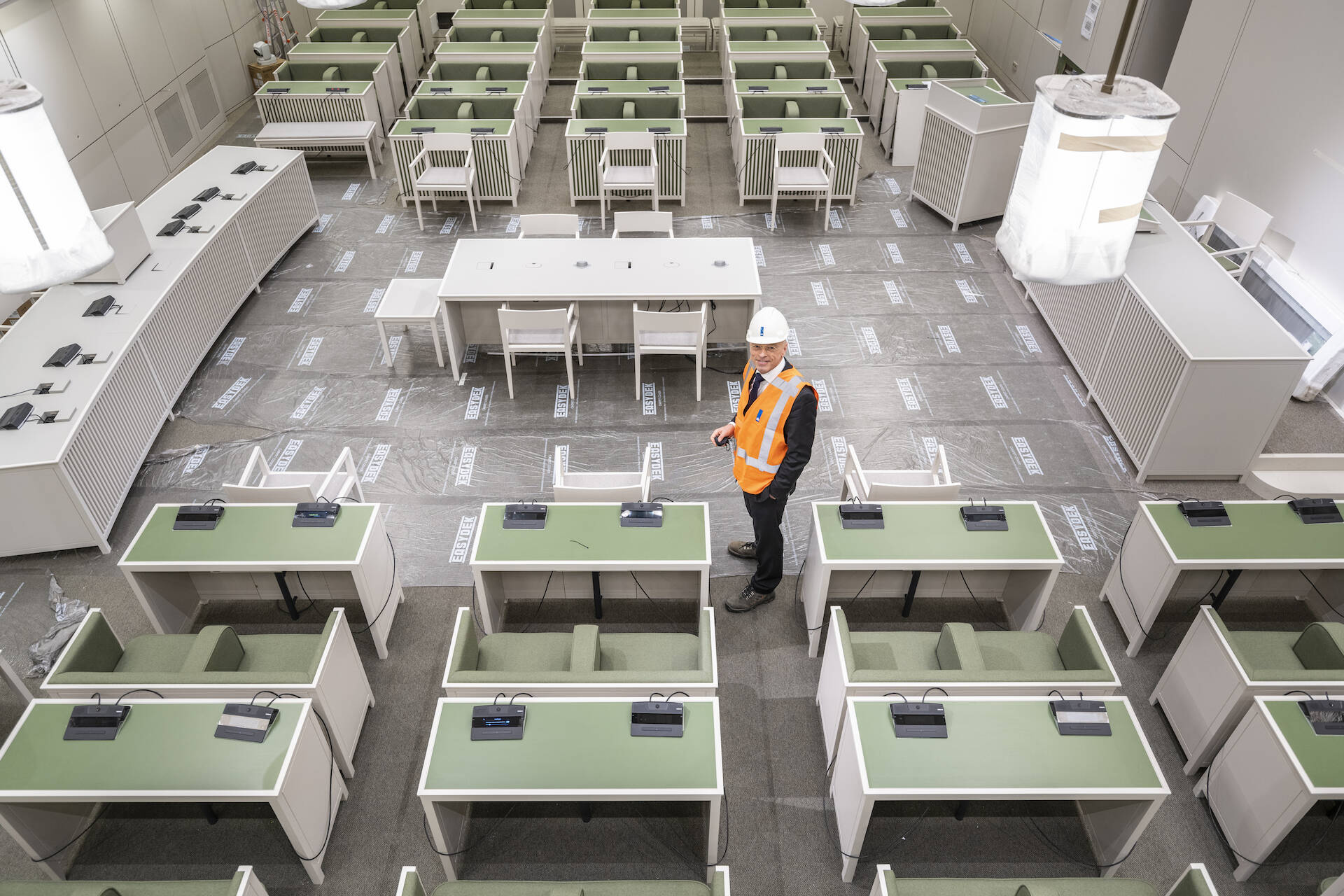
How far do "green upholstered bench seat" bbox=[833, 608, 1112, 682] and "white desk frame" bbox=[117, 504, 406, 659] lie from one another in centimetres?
257

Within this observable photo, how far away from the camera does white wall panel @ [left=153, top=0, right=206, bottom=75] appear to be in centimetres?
1050

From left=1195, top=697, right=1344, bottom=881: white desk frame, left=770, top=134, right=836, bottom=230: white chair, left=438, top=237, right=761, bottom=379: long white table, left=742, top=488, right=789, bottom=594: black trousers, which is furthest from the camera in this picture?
left=770, top=134, right=836, bottom=230: white chair

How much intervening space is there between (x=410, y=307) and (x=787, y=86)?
5677 millimetres

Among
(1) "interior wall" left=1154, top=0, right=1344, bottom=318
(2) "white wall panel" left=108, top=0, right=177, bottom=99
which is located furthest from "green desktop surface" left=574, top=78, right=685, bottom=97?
(1) "interior wall" left=1154, top=0, right=1344, bottom=318

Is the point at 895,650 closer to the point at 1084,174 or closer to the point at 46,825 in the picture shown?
the point at 1084,174

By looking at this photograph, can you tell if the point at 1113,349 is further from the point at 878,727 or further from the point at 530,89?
the point at 530,89

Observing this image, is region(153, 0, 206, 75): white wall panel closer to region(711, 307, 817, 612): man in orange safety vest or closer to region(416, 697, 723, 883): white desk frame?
region(711, 307, 817, 612): man in orange safety vest

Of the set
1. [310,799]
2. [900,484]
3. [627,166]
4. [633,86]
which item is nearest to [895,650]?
[900,484]

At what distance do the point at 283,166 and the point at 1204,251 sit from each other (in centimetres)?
821

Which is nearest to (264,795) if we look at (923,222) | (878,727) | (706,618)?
(706,618)

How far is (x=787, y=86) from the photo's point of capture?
10.3m

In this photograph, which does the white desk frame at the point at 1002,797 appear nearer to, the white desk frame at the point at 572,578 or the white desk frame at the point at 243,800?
the white desk frame at the point at 572,578

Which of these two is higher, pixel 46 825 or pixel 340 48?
pixel 340 48

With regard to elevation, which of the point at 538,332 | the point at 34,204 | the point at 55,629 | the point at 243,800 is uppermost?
the point at 34,204
